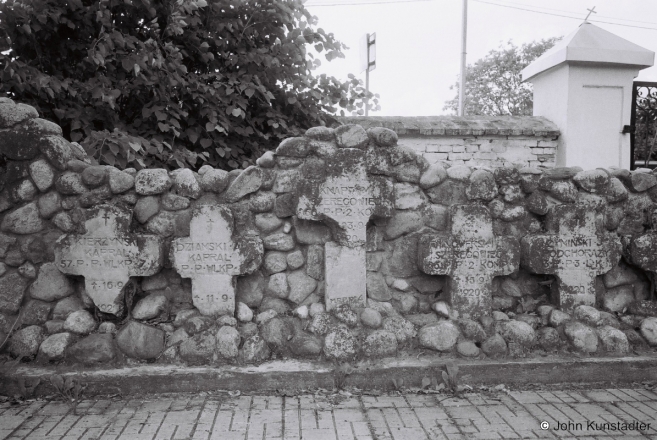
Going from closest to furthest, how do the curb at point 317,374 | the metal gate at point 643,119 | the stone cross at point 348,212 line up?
1. the curb at point 317,374
2. the stone cross at point 348,212
3. the metal gate at point 643,119

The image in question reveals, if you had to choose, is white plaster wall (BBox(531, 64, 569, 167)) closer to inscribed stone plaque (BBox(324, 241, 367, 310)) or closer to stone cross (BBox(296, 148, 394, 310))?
stone cross (BBox(296, 148, 394, 310))

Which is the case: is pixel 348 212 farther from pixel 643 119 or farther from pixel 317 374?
pixel 643 119

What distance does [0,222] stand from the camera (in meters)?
3.72

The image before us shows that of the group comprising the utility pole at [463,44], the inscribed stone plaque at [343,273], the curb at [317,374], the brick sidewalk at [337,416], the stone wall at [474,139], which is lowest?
the brick sidewalk at [337,416]

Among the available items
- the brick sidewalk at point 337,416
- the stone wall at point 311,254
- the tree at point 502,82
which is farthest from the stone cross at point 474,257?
the tree at point 502,82

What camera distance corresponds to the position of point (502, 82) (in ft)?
85.8

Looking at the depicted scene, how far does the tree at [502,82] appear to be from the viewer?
83.3 feet

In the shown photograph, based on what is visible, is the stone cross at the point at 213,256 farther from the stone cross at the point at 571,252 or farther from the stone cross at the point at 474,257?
the stone cross at the point at 571,252

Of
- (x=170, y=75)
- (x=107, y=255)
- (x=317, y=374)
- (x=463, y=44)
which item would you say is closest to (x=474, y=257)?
(x=317, y=374)

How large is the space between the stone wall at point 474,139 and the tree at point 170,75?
759mm

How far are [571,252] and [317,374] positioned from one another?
2066mm

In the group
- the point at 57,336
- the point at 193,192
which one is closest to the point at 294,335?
the point at 193,192

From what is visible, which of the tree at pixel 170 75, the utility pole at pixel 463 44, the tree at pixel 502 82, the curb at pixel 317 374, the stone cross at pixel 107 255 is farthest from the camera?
the tree at pixel 502 82

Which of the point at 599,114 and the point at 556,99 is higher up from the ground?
the point at 556,99
